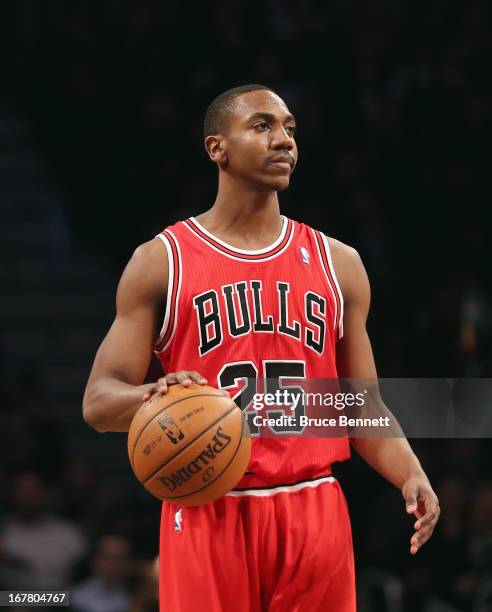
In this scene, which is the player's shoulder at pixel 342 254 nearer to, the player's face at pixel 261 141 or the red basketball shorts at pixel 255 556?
the player's face at pixel 261 141

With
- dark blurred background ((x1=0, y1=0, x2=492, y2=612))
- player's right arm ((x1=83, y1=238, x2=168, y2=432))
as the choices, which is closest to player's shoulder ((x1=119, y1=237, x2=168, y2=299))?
player's right arm ((x1=83, y1=238, x2=168, y2=432))

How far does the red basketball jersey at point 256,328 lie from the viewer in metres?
3.82

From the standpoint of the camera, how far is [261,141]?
3.96m

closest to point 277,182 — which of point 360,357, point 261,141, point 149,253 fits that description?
point 261,141

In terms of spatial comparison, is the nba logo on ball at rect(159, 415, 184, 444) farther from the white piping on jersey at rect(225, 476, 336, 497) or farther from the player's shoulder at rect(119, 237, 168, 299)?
the player's shoulder at rect(119, 237, 168, 299)

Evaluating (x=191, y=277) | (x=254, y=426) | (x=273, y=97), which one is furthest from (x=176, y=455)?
(x=273, y=97)

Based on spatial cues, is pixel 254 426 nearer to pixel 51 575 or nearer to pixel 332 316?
pixel 332 316

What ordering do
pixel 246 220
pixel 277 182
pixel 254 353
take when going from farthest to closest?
pixel 246 220 < pixel 277 182 < pixel 254 353

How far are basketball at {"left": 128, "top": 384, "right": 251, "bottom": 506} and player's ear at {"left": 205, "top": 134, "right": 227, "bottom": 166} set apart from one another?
932 mm

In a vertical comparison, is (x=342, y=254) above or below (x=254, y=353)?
above

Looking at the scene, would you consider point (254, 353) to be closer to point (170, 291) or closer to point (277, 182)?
point (170, 291)

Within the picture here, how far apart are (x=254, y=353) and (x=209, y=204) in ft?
17.9

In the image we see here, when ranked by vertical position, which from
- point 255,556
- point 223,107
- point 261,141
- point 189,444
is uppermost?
point 223,107

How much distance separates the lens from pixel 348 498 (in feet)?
25.5
